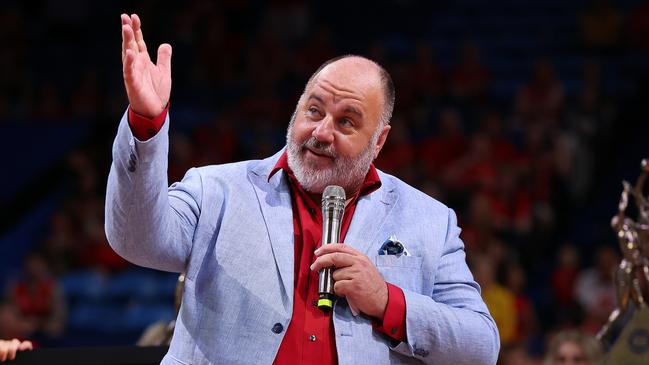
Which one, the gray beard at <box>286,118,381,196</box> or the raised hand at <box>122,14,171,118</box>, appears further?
the gray beard at <box>286,118,381,196</box>

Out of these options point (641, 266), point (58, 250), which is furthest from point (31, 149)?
point (641, 266)

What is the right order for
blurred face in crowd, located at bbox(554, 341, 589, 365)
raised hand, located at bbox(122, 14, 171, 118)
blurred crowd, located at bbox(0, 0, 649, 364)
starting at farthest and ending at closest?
blurred crowd, located at bbox(0, 0, 649, 364), blurred face in crowd, located at bbox(554, 341, 589, 365), raised hand, located at bbox(122, 14, 171, 118)

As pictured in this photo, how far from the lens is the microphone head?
8.87 ft

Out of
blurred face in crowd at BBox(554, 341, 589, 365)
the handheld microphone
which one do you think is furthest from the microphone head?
blurred face in crowd at BBox(554, 341, 589, 365)

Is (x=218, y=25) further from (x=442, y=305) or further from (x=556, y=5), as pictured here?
(x=442, y=305)

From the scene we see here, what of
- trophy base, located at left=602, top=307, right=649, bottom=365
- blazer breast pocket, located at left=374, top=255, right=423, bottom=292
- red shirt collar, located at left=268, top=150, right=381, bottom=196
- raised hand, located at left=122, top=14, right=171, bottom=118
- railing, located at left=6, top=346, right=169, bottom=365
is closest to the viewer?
raised hand, located at left=122, top=14, right=171, bottom=118

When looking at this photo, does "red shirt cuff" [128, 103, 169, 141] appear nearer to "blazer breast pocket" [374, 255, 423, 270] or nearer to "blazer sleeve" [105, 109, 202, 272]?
"blazer sleeve" [105, 109, 202, 272]

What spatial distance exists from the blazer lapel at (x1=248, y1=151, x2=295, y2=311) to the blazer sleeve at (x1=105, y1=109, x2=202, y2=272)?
11.5 inches

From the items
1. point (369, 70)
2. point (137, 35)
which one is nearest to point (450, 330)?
point (369, 70)

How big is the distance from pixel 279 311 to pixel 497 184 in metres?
6.01

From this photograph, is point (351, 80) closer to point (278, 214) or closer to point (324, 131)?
point (324, 131)

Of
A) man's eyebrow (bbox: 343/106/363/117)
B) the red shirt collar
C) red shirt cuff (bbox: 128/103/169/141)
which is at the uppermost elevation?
red shirt cuff (bbox: 128/103/169/141)

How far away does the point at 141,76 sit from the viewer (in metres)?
2.47

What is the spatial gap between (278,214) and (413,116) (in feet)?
23.2
